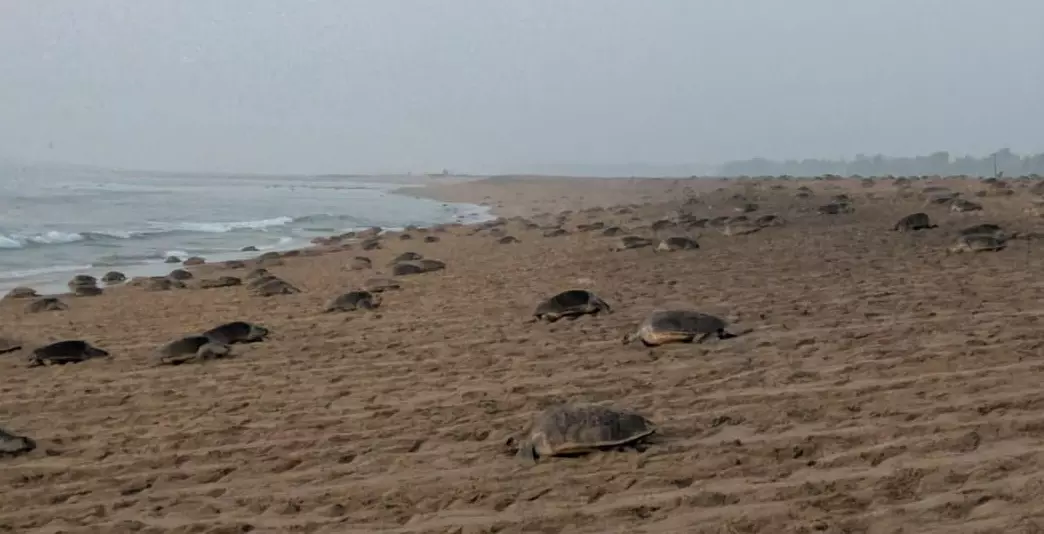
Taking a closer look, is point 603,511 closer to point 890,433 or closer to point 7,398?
point 890,433

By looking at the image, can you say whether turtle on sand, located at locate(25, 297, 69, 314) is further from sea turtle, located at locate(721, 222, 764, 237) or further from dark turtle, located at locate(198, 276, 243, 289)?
sea turtle, located at locate(721, 222, 764, 237)

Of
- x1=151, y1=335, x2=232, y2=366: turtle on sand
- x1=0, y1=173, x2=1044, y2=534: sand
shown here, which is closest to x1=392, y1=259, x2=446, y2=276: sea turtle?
x1=0, y1=173, x2=1044, y2=534: sand

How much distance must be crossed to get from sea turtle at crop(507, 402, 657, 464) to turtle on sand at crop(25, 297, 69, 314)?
11091 mm

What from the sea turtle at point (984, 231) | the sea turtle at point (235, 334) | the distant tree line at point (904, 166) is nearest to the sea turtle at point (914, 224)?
the sea turtle at point (984, 231)

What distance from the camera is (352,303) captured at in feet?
38.6

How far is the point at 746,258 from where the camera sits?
1441cm

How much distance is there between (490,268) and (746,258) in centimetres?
450

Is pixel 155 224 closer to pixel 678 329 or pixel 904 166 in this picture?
pixel 678 329

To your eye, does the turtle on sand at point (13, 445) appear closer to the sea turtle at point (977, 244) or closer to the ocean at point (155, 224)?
the sea turtle at point (977, 244)

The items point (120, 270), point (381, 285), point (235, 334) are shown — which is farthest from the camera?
point (120, 270)

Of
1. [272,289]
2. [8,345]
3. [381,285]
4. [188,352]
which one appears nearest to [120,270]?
[272,289]

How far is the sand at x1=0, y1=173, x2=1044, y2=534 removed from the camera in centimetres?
463

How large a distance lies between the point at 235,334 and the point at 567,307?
3.61 m

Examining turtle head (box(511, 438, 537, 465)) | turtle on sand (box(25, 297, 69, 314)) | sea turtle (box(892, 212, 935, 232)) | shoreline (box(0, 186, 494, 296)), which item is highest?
sea turtle (box(892, 212, 935, 232))
